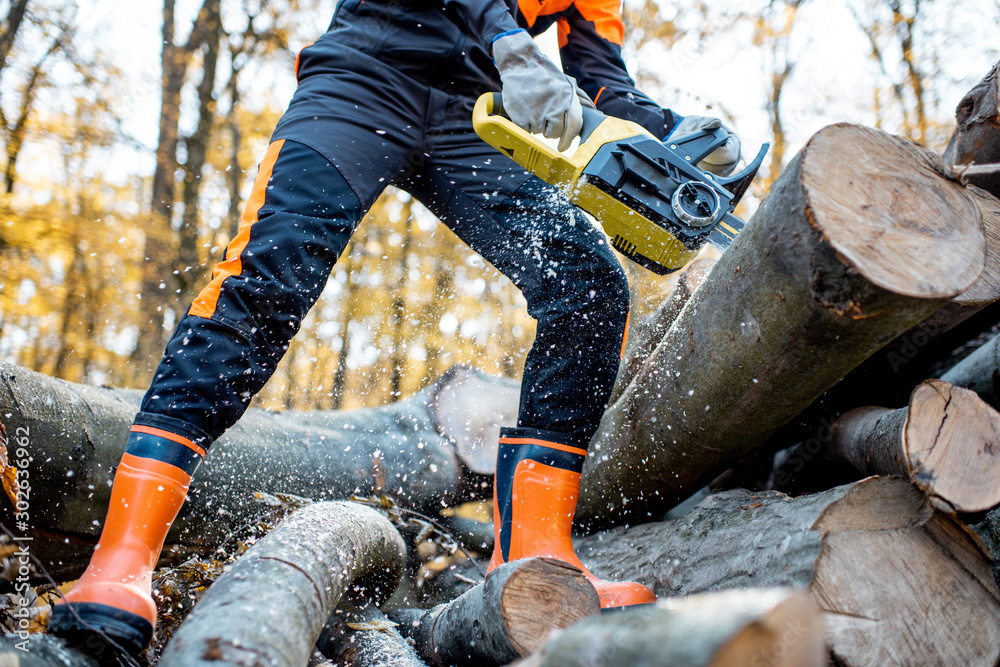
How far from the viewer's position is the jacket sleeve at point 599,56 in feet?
7.63

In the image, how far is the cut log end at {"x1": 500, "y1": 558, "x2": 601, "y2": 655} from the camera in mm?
1251

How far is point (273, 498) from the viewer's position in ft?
7.13

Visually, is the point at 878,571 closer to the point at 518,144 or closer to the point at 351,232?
the point at 518,144

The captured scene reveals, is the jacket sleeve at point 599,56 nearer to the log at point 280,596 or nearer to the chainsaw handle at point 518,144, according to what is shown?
the chainsaw handle at point 518,144

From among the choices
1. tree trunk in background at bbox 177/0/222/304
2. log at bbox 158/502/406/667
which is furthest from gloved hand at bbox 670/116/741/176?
tree trunk in background at bbox 177/0/222/304

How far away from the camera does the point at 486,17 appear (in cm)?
189

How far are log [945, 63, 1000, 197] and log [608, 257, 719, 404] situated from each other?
0.94m

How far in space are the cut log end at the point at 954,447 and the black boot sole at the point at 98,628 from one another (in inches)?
64.1

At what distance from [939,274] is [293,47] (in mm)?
10369

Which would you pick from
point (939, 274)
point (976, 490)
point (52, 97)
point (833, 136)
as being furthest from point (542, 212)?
point (52, 97)

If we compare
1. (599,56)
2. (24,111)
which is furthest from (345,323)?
(599,56)

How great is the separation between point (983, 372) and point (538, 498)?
1.55m

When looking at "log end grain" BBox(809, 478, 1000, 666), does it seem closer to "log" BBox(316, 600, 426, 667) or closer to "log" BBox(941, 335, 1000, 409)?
"log" BBox(941, 335, 1000, 409)

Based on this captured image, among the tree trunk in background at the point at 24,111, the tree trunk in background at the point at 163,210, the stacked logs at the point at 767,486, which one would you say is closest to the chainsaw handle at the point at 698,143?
the stacked logs at the point at 767,486
